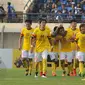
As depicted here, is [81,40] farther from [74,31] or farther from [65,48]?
[65,48]

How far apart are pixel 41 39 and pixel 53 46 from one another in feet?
4.17

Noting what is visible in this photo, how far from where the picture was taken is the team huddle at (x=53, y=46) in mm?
18906

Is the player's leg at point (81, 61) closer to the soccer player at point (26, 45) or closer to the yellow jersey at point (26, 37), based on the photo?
the soccer player at point (26, 45)

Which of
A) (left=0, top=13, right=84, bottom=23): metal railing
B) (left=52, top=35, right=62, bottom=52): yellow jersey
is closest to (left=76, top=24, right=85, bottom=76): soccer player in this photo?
(left=52, top=35, right=62, bottom=52): yellow jersey

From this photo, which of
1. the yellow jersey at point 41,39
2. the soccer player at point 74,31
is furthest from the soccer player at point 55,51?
the yellow jersey at point 41,39

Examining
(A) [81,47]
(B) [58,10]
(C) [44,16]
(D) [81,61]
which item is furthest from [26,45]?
(B) [58,10]

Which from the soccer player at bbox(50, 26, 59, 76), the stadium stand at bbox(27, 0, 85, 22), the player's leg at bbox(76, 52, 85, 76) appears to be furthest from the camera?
the stadium stand at bbox(27, 0, 85, 22)

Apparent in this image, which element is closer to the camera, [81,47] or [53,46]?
[81,47]

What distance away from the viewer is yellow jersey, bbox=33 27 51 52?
18.9 meters

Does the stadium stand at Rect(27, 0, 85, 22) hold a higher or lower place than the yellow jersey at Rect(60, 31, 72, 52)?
higher

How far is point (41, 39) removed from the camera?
62.3ft

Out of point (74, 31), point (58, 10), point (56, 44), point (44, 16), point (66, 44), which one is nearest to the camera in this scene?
point (74, 31)

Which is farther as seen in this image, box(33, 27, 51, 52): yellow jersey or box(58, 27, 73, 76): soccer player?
box(58, 27, 73, 76): soccer player

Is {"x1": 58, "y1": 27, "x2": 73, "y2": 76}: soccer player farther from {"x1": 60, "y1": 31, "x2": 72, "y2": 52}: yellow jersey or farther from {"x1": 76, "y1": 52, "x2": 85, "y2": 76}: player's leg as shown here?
{"x1": 76, "y1": 52, "x2": 85, "y2": 76}: player's leg
